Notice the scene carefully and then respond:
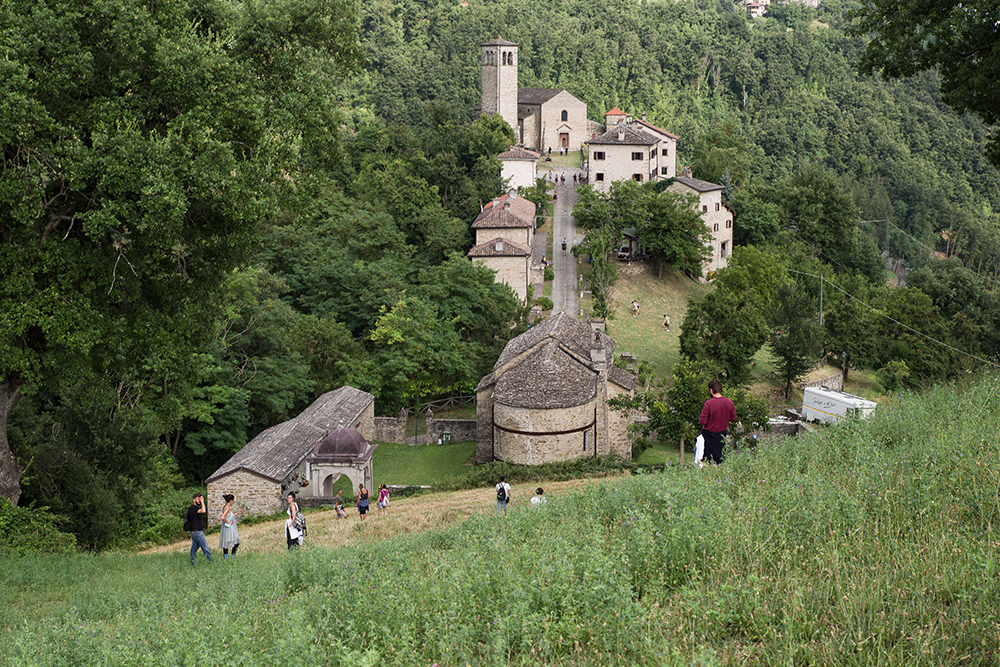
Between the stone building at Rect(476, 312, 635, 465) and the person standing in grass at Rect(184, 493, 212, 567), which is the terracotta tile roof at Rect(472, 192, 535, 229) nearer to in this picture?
the stone building at Rect(476, 312, 635, 465)

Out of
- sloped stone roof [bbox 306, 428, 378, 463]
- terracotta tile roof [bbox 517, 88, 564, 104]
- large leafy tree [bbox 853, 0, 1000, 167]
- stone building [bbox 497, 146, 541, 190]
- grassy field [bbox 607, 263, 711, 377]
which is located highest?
terracotta tile roof [bbox 517, 88, 564, 104]

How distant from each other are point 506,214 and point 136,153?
42593 millimetres

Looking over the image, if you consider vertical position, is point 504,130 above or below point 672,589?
above

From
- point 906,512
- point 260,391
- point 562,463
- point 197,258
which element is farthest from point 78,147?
point 260,391

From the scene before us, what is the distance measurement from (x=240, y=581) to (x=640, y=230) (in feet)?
171

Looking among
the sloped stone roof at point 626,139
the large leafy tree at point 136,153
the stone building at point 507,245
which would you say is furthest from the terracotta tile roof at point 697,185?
the large leafy tree at point 136,153

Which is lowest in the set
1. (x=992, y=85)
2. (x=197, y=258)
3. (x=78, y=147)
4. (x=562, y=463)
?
(x=562, y=463)

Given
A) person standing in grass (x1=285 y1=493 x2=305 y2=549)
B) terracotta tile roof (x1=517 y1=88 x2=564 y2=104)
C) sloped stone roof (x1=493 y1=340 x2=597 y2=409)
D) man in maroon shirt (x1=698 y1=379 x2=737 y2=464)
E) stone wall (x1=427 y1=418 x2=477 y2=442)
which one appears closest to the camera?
man in maroon shirt (x1=698 y1=379 x2=737 y2=464)

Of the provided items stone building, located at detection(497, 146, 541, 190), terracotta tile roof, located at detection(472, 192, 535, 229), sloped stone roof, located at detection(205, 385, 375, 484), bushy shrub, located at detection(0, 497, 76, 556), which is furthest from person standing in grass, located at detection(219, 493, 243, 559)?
stone building, located at detection(497, 146, 541, 190)

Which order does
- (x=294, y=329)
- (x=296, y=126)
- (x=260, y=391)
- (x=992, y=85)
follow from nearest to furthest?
(x=992, y=85)
(x=296, y=126)
(x=260, y=391)
(x=294, y=329)

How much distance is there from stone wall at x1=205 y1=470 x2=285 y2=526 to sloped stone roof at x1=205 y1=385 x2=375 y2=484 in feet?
0.67

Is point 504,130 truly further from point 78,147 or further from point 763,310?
point 78,147

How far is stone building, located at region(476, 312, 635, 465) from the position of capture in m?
30.8

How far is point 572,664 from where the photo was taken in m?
6.23
